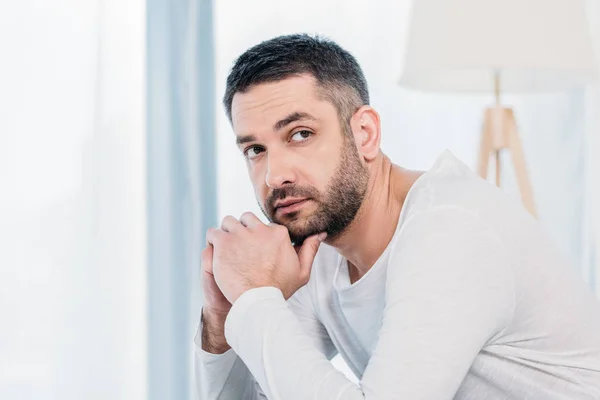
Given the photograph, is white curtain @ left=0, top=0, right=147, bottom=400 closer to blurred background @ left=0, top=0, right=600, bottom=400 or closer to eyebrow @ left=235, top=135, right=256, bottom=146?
blurred background @ left=0, top=0, right=600, bottom=400

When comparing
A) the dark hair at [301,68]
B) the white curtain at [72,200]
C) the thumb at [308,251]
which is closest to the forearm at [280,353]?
the thumb at [308,251]

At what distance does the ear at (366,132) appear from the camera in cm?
139

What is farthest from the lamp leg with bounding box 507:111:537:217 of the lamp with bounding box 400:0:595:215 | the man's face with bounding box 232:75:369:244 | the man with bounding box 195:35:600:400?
the man's face with bounding box 232:75:369:244

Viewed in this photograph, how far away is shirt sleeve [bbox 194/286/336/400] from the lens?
1.50 m

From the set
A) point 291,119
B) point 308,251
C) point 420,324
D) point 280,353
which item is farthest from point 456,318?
point 291,119

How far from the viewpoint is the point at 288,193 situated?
131 cm

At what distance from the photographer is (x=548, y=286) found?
1.18 m

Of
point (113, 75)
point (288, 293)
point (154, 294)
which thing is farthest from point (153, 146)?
point (288, 293)

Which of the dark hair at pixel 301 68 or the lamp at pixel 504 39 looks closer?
the dark hair at pixel 301 68

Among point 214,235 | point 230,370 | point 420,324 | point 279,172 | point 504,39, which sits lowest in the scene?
point 230,370

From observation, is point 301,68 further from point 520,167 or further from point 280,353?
point 520,167

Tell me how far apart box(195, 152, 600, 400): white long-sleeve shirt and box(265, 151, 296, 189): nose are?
0.67 ft

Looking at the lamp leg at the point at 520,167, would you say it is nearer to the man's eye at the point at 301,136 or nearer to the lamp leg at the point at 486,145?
the lamp leg at the point at 486,145

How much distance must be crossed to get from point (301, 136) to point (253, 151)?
10 cm
